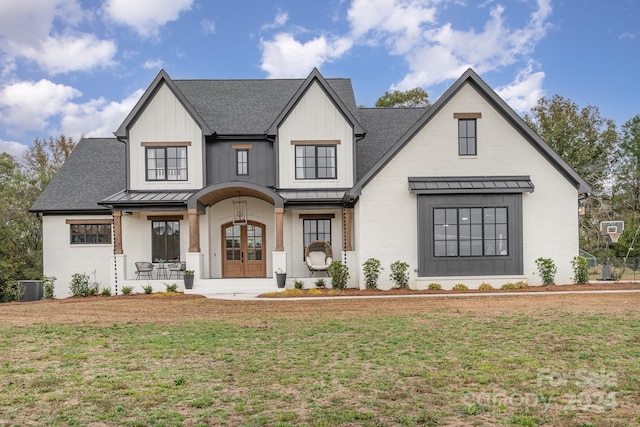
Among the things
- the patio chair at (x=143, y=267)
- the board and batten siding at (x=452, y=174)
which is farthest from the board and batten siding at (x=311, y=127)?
the patio chair at (x=143, y=267)

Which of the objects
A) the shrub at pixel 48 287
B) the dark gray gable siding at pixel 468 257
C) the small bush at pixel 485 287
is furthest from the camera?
the shrub at pixel 48 287

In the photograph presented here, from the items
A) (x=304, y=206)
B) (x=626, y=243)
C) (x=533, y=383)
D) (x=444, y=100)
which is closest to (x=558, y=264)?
(x=444, y=100)

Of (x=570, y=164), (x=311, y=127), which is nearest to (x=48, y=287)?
(x=311, y=127)

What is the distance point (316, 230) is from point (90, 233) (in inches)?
379

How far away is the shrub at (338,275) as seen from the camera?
17.6 m

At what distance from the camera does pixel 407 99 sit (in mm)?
37844

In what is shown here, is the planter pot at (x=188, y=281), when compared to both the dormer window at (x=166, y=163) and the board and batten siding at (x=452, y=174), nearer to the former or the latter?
the dormer window at (x=166, y=163)

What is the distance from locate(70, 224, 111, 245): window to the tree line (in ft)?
13.1

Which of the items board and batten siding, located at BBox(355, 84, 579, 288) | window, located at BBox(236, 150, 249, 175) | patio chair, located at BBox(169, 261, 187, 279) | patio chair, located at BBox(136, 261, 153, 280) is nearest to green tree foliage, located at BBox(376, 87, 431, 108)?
window, located at BBox(236, 150, 249, 175)

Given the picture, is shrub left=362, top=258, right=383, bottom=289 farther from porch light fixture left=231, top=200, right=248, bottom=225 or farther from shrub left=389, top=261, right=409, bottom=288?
porch light fixture left=231, top=200, right=248, bottom=225

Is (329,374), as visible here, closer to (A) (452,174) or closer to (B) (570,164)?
(A) (452,174)

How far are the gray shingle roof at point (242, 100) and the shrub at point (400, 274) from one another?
7.65m

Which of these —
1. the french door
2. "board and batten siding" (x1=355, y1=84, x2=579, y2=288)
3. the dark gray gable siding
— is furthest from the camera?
the french door

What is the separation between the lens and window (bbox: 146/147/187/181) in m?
20.0
